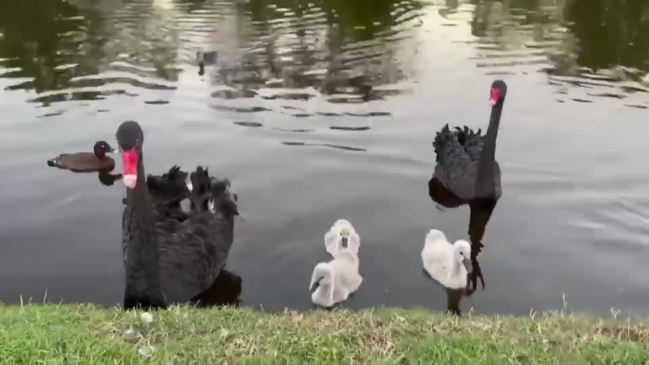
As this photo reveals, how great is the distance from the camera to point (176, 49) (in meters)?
13.5

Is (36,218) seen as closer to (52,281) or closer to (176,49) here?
(52,281)

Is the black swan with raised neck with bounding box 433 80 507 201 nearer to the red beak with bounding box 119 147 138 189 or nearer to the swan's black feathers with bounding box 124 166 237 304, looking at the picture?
the swan's black feathers with bounding box 124 166 237 304

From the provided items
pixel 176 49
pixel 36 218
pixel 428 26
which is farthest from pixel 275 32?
pixel 36 218

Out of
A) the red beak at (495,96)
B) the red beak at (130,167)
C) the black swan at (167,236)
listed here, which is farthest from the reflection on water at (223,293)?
the red beak at (495,96)

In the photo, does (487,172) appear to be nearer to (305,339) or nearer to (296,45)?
(305,339)

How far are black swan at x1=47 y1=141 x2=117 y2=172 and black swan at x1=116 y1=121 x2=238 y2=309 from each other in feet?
6.33

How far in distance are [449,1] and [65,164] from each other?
447 inches

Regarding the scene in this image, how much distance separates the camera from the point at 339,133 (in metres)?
9.83

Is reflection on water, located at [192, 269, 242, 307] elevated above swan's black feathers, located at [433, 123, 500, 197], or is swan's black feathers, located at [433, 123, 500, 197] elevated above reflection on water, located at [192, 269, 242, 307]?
swan's black feathers, located at [433, 123, 500, 197]

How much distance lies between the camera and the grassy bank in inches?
152

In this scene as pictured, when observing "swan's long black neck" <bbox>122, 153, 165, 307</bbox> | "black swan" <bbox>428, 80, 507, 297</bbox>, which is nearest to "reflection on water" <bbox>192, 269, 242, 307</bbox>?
"swan's long black neck" <bbox>122, 153, 165, 307</bbox>

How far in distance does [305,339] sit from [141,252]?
1899 mm

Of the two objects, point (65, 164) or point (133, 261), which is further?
point (65, 164)

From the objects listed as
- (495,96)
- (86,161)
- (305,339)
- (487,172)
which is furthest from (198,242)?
(495,96)
